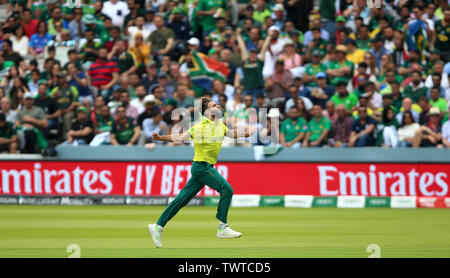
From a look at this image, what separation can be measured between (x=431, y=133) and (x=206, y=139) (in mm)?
9217

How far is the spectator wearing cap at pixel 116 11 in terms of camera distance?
2466 cm

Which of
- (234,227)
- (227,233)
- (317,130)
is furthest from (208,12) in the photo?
(227,233)

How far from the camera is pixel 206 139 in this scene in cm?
1226

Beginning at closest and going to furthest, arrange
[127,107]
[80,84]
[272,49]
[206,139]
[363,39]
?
[206,139]
[127,107]
[363,39]
[272,49]
[80,84]

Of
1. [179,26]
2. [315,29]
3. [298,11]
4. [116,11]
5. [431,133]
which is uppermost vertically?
[116,11]

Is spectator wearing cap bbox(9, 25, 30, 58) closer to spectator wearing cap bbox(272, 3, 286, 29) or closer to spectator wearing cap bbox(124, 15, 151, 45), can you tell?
spectator wearing cap bbox(124, 15, 151, 45)

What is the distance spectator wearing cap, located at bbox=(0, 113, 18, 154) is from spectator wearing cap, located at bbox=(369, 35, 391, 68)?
935cm

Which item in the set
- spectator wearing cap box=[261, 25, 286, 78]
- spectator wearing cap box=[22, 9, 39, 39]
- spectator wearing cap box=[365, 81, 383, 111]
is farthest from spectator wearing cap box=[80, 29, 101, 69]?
spectator wearing cap box=[365, 81, 383, 111]

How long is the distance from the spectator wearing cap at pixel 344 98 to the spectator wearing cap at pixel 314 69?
0.83 metres

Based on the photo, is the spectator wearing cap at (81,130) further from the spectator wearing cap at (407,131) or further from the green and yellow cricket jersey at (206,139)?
the green and yellow cricket jersey at (206,139)

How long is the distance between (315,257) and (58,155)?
37.7 feet

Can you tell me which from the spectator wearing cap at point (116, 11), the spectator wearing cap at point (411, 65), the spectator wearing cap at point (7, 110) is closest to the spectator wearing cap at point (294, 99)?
the spectator wearing cap at point (411, 65)

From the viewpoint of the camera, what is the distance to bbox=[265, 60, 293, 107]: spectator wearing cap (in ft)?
70.3

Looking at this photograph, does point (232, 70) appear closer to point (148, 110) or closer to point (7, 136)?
point (148, 110)
